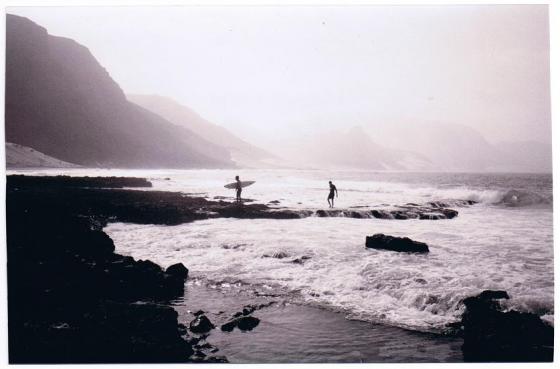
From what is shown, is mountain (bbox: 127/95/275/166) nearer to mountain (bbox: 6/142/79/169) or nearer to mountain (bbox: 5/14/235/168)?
mountain (bbox: 5/14/235/168)

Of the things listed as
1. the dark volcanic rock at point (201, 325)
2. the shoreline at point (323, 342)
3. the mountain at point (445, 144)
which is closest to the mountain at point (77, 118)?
the mountain at point (445, 144)

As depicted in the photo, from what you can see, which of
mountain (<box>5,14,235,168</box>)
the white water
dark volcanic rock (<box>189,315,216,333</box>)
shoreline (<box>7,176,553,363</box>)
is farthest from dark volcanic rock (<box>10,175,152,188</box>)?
dark volcanic rock (<box>189,315,216,333</box>)

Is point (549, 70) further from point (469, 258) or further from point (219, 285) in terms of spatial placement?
point (219, 285)

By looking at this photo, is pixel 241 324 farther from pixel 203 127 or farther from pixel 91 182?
pixel 91 182

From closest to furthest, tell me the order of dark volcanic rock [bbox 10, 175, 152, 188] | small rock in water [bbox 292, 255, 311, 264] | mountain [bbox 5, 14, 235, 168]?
mountain [bbox 5, 14, 235, 168]
small rock in water [bbox 292, 255, 311, 264]
dark volcanic rock [bbox 10, 175, 152, 188]

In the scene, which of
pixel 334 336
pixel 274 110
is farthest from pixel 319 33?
pixel 334 336
